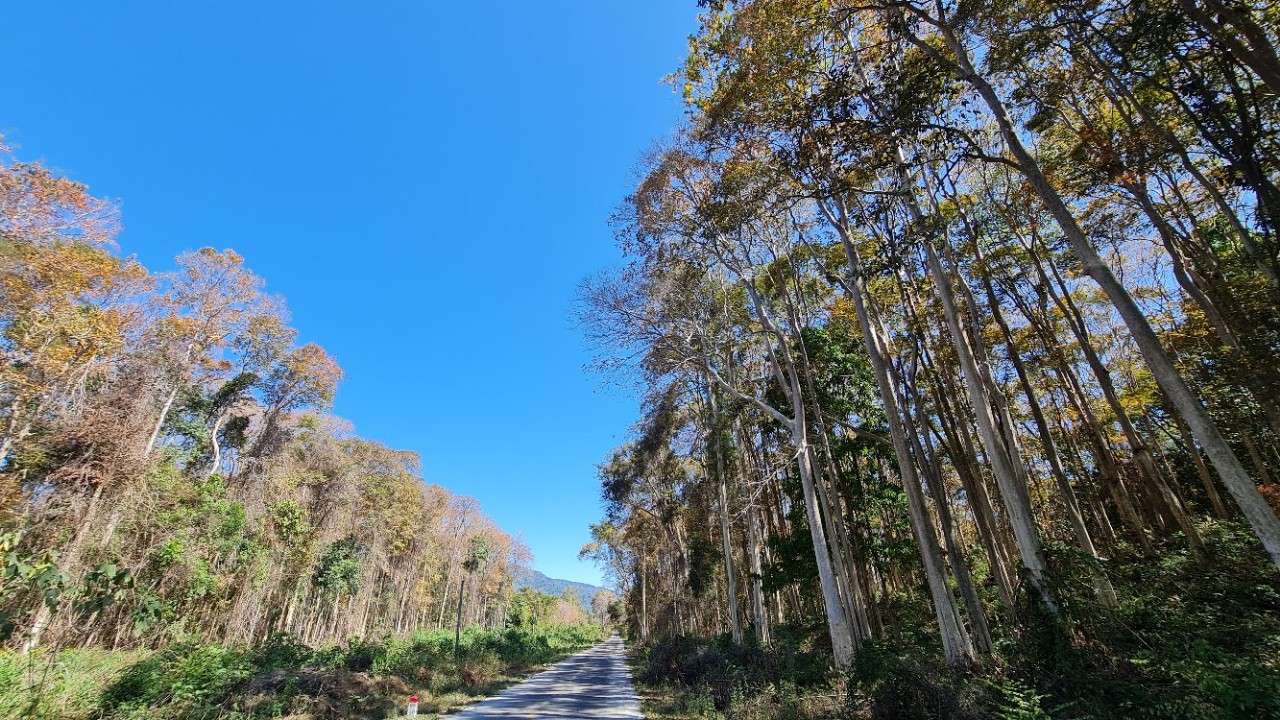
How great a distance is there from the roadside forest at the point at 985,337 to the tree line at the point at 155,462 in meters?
12.3

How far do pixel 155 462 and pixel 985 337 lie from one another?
77.2 feet

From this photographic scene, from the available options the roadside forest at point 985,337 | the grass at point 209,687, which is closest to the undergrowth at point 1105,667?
the roadside forest at point 985,337

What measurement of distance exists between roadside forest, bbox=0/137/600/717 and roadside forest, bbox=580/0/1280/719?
8.57 m

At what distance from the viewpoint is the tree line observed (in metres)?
9.88

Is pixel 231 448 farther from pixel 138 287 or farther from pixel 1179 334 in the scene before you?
pixel 1179 334

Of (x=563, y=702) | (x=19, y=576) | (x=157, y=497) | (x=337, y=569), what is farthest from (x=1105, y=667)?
(x=337, y=569)

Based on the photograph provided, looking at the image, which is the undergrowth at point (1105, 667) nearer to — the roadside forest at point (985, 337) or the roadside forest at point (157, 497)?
the roadside forest at point (985, 337)

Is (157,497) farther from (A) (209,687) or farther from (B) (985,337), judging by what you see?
(B) (985,337)

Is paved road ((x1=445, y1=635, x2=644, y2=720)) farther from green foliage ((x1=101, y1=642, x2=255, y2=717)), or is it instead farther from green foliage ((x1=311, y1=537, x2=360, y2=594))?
green foliage ((x1=311, y1=537, x2=360, y2=594))

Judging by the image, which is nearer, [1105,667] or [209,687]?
[1105,667]

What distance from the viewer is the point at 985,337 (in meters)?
13.2

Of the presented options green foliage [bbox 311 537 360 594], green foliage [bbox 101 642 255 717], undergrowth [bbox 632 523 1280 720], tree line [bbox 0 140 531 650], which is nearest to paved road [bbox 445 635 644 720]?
undergrowth [bbox 632 523 1280 720]

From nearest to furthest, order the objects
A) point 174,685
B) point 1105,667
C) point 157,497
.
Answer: point 1105,667
point 174,685
point 157,497

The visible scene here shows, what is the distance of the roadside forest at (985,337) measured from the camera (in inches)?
195
